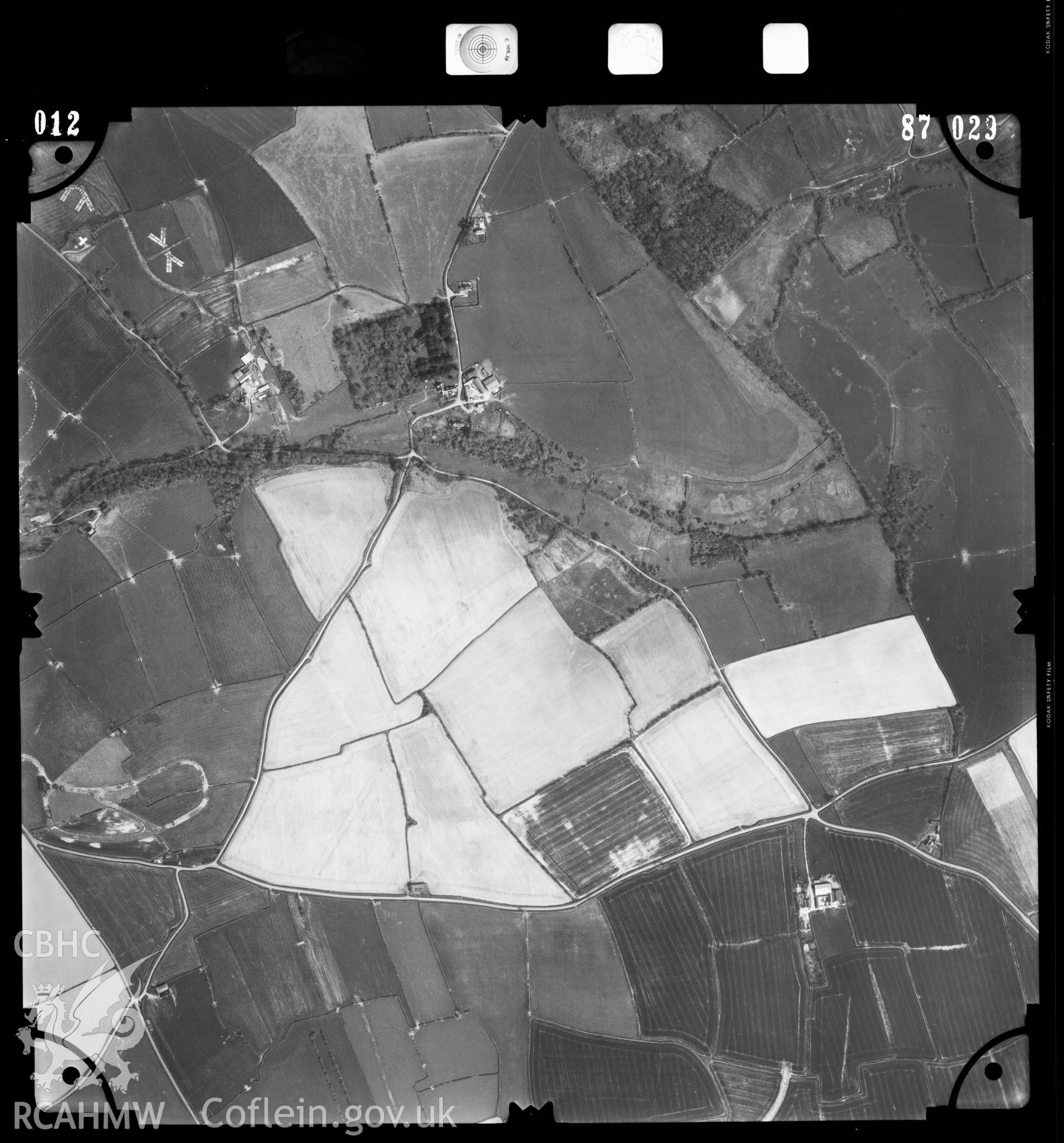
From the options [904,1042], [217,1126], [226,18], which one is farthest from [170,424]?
[904,1042]

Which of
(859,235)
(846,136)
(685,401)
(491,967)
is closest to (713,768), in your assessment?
(491,967)

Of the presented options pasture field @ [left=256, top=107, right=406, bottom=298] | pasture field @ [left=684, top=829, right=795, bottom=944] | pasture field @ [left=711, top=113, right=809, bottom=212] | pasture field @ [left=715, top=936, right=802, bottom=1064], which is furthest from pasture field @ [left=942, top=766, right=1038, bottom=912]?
pasture field @ [left=256, top=107, right=406, bottom=298]

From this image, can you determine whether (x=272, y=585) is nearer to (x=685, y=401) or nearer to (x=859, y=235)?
(x=685, y=401)

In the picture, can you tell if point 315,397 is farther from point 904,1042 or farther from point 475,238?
point 904,1042

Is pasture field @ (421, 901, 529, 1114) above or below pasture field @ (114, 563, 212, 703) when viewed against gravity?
below

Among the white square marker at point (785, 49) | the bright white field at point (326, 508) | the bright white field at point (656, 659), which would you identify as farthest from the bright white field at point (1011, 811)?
the white square marker at point (785, 49)

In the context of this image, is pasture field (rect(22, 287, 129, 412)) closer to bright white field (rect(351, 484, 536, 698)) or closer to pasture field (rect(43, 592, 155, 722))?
pasture field (rect(43, 592, 155, 722))

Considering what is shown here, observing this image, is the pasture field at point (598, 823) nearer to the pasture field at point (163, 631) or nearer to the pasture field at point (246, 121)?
the pasture field at point (163, 631)
